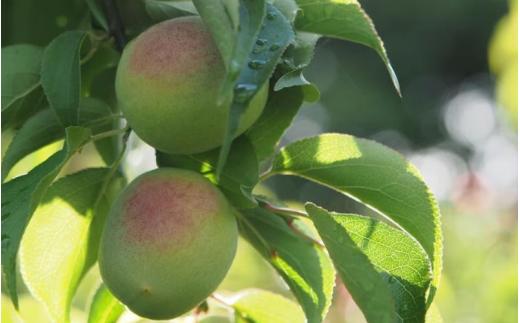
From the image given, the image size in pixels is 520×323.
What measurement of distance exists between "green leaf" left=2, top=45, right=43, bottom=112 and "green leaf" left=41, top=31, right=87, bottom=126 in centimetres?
5

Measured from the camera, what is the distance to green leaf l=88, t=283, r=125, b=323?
2.96 ft

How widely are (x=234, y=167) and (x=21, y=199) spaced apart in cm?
16

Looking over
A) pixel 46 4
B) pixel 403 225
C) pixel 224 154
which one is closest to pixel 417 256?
pixel 403 225

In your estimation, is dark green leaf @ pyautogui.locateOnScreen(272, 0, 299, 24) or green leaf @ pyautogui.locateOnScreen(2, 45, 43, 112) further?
green leaf @ pyautogui.locateOnScreen(2, 45, 43, 112)

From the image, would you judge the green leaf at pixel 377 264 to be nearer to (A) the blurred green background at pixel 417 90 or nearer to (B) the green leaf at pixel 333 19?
(B) the green leaf at pixel 333 19

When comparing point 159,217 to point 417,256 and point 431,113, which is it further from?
point 431,113

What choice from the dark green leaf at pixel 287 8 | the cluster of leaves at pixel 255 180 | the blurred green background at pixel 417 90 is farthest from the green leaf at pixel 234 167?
the blurred green background at pixel 417 90

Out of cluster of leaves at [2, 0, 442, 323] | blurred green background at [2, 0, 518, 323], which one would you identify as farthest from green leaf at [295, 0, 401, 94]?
blurred green background at [2, 0, 518, 323]

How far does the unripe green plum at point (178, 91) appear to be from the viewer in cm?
73

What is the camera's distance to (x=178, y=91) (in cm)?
74

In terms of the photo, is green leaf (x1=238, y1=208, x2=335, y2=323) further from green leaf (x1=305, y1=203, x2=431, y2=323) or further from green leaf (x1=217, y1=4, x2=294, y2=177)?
green leaf (x1=217, y1=4, x2=294, y2=177)

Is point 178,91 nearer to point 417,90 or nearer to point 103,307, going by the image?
point 103,307

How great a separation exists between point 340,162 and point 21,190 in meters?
0.26

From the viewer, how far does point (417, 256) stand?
0.76 metres
